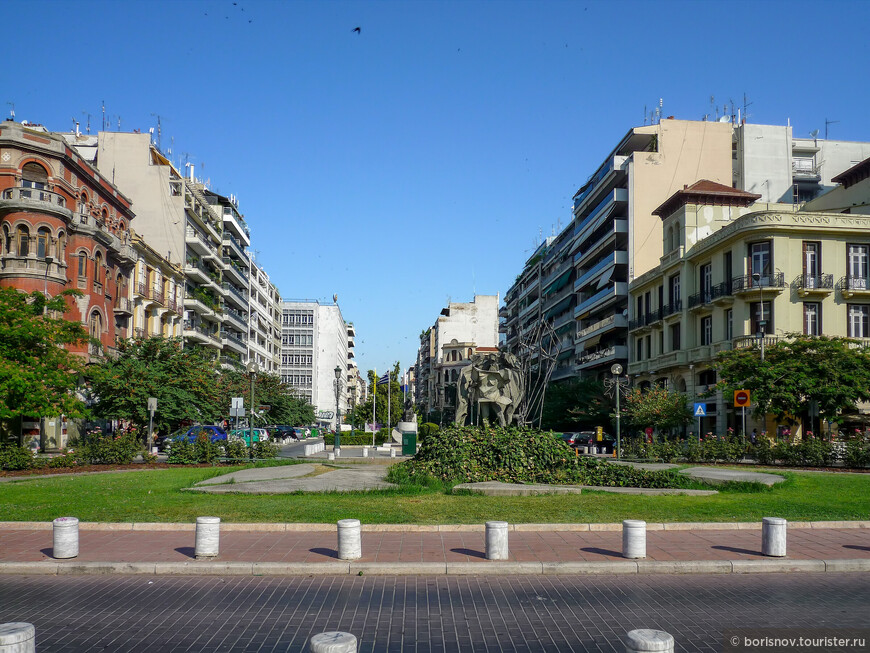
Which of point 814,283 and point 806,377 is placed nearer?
point 806,377

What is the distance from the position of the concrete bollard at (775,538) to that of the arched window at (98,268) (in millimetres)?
38738

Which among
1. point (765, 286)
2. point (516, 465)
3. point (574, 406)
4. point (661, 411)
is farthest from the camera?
point (574, 406)

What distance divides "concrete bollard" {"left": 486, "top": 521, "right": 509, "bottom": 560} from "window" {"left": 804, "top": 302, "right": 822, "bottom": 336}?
3386cm

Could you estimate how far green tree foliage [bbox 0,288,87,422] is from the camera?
79.8 feet

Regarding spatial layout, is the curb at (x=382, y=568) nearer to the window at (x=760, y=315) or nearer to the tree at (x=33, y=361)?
the tree at (x=33, y=361)

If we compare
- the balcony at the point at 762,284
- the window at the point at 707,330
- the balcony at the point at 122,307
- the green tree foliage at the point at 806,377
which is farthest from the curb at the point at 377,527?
the balcony at the point at 122,307

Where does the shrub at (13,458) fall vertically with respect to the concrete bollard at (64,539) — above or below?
below

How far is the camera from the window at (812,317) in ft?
126

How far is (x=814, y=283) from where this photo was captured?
38594 millimetres

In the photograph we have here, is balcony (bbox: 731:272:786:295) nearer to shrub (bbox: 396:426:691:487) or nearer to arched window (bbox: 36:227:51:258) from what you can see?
shrub (bbox: 396:426:691:487)

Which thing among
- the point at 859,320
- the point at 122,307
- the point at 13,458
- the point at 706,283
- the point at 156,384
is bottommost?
the point at 13,458

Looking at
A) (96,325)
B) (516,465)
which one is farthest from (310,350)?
(516,465)

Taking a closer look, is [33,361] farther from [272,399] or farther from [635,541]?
[272,399]

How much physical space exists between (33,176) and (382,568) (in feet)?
116
